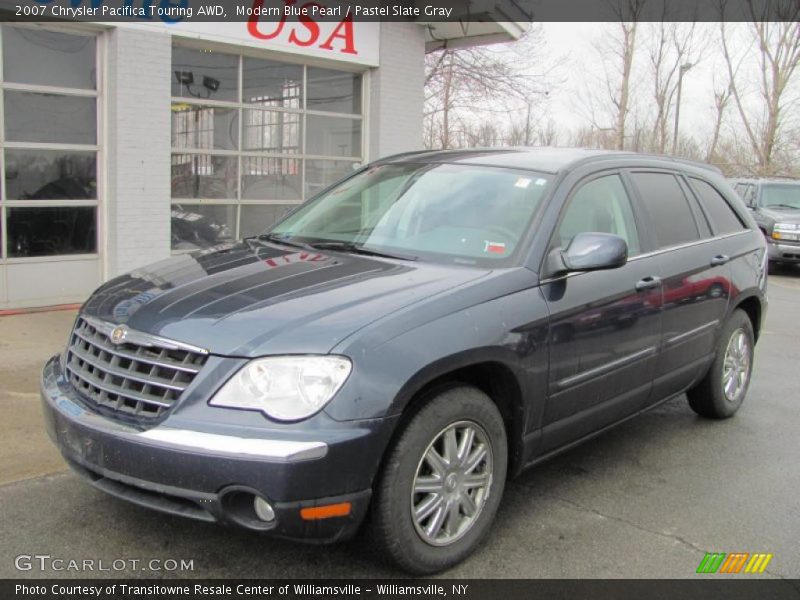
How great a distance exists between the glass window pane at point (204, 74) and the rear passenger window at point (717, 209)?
5999 millimetres

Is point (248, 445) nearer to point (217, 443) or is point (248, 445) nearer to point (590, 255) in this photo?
point (217, 443)

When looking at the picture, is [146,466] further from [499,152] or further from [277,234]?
[499,152]

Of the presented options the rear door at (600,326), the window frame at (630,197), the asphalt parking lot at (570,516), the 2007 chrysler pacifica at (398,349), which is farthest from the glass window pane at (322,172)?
the rear door at (600,326)

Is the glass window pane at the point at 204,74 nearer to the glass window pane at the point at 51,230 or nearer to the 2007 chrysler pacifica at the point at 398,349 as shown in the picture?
the glass window pane at the point at 51,230

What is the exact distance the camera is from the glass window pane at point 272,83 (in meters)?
9.73

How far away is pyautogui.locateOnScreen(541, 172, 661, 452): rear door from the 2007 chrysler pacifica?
12mm

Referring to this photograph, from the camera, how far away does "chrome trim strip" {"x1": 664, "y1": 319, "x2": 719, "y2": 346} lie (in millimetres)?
4465

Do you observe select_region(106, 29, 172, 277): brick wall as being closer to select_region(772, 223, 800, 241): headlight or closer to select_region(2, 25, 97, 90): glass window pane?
select_region(2, 25, 97, 90): glass window pane

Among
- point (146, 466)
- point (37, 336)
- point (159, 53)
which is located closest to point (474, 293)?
point (146, 466)

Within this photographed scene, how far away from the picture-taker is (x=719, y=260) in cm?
502

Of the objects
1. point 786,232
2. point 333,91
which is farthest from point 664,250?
point 786,232

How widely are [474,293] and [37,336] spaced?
512 centimetres

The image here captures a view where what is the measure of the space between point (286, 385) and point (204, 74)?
24.2 ft

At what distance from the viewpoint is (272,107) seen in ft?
32.9
